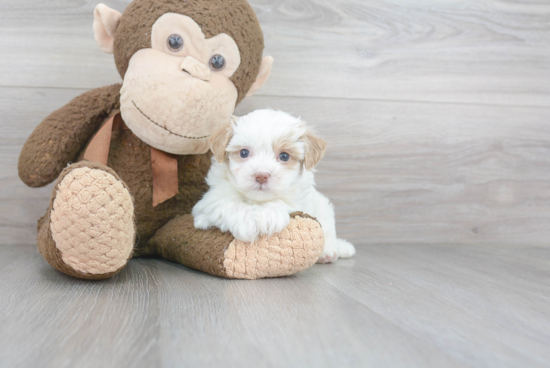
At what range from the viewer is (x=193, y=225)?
1.05 m

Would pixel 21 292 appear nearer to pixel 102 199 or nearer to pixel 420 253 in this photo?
pixel 102 199

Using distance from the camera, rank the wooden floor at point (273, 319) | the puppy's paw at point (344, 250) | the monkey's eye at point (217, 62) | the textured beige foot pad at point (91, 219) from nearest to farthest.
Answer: the wooden floor at point (273, 319) < the textured beige foot pad at point (91, 219) < the monkey's eye at point (217, 62) < the puppy's paw at point (344, 250)

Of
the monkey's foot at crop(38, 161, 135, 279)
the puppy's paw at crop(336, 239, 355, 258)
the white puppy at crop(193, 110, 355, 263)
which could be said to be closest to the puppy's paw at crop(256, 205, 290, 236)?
the white puppy at crop(193, 110, 355, 263)

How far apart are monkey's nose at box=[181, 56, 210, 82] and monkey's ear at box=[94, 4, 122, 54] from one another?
0.22 meters

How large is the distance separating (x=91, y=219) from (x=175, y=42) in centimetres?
44

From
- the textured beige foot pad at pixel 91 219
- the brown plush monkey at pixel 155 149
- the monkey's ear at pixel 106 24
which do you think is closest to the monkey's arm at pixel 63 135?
the brown plush monkey at pixel 155 149

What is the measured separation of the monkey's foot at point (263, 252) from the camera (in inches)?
36.8

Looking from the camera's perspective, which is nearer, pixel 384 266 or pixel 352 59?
pixel 384 266

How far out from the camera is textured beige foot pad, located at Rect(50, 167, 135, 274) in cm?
79

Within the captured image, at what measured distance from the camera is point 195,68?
0.99m

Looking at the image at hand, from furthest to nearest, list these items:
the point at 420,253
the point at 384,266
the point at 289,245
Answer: the point at 420,253 < the point at 384,266 < the point at 289,245

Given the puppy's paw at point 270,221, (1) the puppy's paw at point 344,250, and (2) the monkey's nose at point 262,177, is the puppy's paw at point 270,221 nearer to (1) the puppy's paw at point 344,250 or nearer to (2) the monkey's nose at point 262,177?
(2) the monkey's nose at point 262,177

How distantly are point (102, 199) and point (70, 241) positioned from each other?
0.31 ft

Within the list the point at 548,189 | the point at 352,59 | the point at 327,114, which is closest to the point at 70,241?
the point at 327,114
